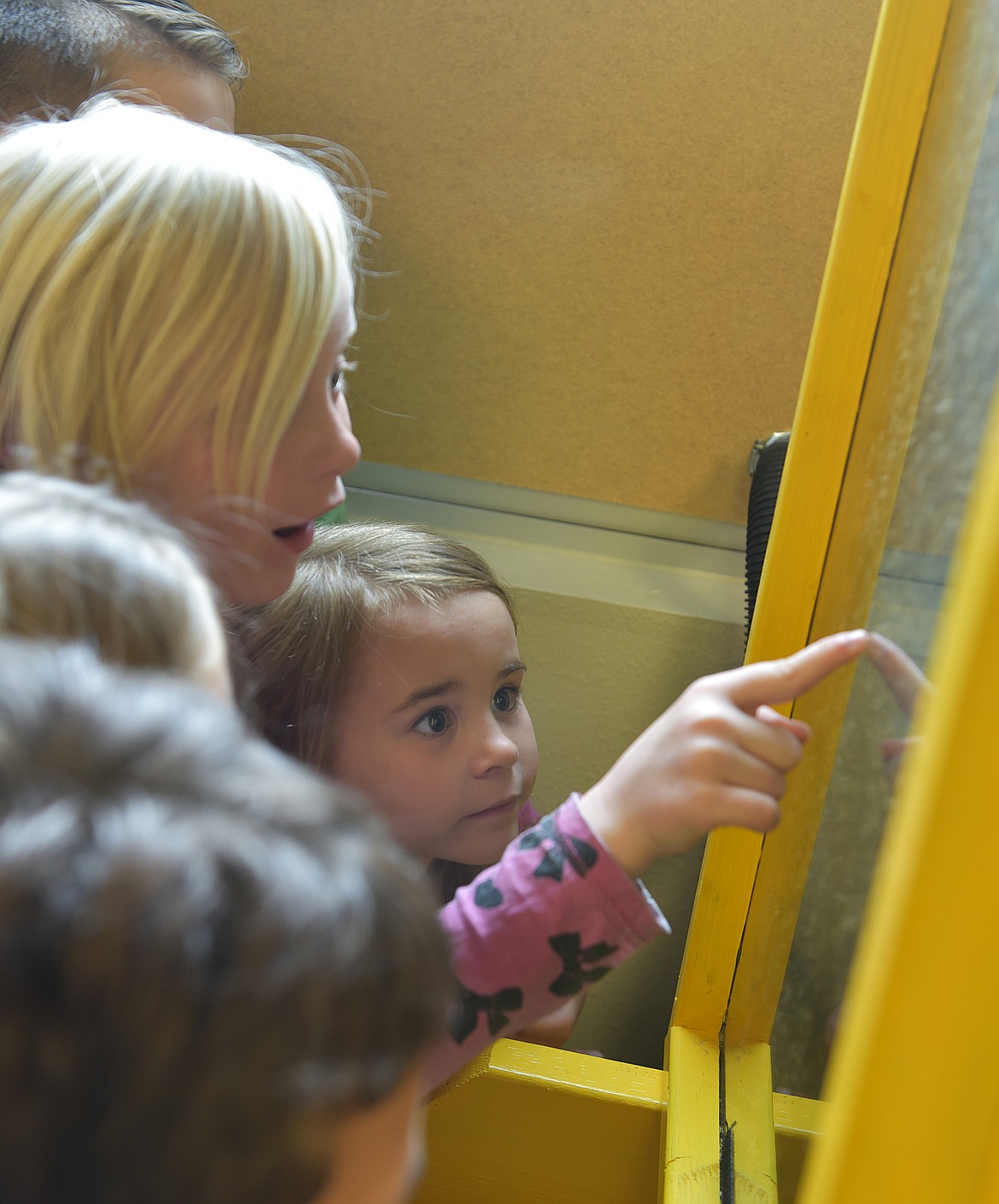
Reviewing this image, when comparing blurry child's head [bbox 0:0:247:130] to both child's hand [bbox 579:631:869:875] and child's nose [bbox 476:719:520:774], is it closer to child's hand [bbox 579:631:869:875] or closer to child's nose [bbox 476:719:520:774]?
child's nose [bbox 476:719:520:774]

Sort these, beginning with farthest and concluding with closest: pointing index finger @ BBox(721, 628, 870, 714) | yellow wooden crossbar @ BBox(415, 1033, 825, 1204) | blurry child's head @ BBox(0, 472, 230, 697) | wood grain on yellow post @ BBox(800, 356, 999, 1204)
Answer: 1. yellow wooden crossbar @ BBox(415, 1033, 825, 1204)
2. pointing index finger @ BBox(721, 628, 870, 714)
3. blurry child's head @ BBox(0, 472, 230, 697)
4. wood grain on yellow post @ BBox(800, 356, 999, 1204)

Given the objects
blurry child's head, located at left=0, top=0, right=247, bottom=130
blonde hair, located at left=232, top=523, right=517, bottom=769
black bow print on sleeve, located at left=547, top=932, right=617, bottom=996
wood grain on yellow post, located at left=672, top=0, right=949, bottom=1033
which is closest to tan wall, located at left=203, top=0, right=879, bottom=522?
blurry child's head, located at left=0, top=0, right=247, bottom=130

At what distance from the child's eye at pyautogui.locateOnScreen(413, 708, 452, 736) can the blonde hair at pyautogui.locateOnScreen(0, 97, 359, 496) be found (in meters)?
0.24

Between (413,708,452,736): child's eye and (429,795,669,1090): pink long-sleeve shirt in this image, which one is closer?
(429,795,669,1090): pink long-sleeve shirt

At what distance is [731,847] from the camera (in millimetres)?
601

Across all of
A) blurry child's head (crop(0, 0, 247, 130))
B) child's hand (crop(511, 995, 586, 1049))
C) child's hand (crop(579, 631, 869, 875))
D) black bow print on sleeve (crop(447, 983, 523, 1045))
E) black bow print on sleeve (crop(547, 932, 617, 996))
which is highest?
blurry child's head (crop(0, 0, 247, 130))

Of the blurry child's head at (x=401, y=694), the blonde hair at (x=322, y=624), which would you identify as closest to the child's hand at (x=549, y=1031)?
the blurry child's head at (x=401, y=694)

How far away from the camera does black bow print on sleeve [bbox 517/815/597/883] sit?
50cm

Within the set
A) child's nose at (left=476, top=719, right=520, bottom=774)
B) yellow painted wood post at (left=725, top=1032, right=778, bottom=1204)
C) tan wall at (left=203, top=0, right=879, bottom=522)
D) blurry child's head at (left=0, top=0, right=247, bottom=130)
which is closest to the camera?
yellow painted wood post at (left=725, top=1032, right=778, bottom=1204)

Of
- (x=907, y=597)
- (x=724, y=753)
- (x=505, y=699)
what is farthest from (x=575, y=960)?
(x=505, y=699)

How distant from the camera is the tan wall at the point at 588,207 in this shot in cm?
108

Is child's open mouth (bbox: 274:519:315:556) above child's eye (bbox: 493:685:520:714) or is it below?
above

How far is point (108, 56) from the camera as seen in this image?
3.08ft

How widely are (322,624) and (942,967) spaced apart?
621 mm
